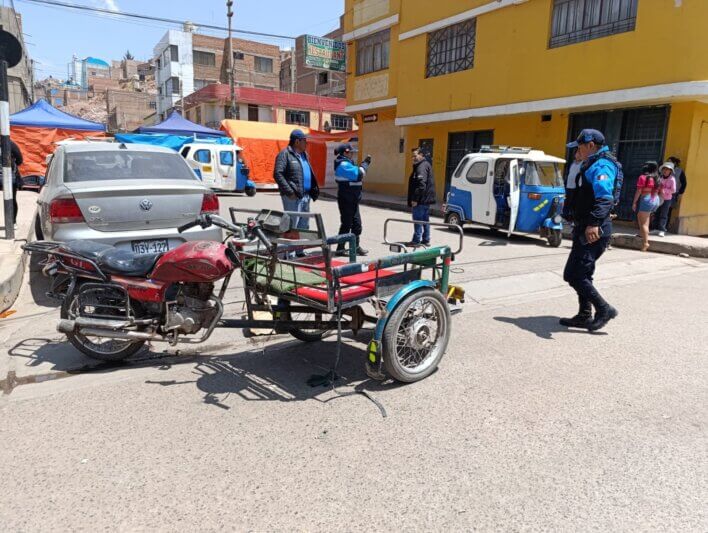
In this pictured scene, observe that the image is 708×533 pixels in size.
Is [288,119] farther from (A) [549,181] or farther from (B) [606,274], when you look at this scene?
(B) [606,274]

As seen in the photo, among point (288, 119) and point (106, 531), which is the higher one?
point (288, 119)

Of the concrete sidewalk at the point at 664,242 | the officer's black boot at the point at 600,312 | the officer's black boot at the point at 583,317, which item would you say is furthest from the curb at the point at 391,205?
the officer's black boot at the point at 600,312

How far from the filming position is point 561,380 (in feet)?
13.3

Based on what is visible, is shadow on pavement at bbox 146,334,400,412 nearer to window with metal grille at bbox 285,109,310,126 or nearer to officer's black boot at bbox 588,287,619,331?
officer's black boot at bbox 588,287,619,331

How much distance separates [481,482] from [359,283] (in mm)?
1593

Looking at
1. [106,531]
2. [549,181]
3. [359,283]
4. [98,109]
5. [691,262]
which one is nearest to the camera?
[106,531]

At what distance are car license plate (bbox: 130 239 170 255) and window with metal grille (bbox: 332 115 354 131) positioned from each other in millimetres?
37582

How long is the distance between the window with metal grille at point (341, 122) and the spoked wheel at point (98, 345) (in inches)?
1536

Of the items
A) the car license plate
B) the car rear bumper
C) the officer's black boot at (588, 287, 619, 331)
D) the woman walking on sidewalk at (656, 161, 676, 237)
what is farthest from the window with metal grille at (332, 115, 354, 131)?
the officer's black boot at (588, 287, 619, 331)

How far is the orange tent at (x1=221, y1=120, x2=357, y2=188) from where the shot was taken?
78.5 feet

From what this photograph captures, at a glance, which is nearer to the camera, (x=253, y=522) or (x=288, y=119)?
(x=253, y=522)

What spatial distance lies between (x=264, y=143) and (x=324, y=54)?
5.90 meters

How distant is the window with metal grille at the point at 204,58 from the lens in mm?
51859

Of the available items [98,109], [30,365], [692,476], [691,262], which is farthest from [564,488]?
[98,109]
